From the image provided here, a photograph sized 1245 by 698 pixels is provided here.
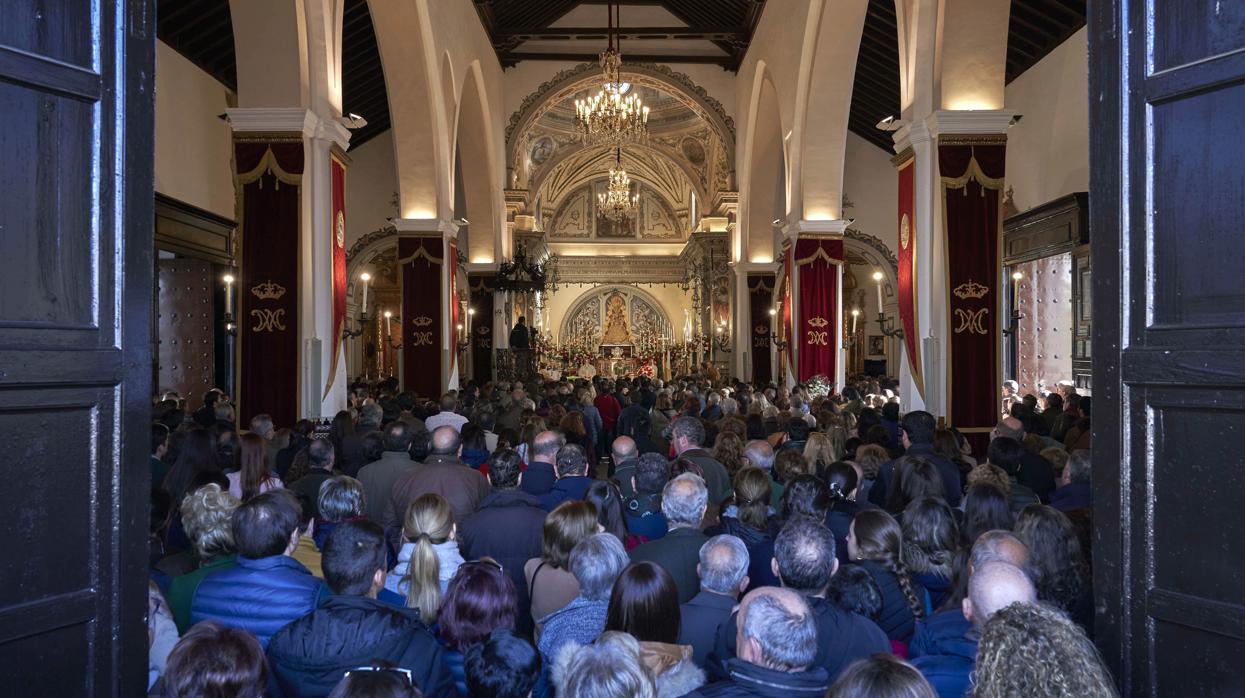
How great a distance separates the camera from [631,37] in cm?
2066

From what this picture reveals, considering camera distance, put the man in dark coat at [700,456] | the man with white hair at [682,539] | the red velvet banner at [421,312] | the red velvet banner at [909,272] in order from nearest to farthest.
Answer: the man with white hair at [682,539] < the man in dark coat at [700,456] < the red velvet banner at [909,272] < the red velvet banner at [421,312]

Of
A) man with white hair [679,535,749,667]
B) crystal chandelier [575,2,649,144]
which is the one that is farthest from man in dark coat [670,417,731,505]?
crystal chandelier [575,2,649,144]

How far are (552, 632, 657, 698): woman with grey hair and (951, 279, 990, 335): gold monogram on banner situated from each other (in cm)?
717

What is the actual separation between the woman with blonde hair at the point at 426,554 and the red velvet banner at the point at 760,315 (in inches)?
689

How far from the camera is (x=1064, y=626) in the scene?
2023 mm

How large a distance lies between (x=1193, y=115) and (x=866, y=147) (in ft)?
67.4

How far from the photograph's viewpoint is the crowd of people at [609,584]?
87.0 inches

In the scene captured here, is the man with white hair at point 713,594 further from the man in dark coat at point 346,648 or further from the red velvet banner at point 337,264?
the red velvet banner at point 337,264

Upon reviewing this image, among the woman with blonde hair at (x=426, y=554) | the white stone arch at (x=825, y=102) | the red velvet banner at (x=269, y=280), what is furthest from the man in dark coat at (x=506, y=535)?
the white stone arch at (x=825, y=102)

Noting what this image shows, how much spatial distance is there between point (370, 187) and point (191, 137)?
25.6 feet

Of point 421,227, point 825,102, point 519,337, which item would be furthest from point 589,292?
point 825,102

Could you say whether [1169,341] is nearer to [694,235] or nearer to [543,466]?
[543,466]

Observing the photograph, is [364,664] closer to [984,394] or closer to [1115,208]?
[1115,208]

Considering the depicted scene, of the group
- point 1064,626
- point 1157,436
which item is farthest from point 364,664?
point 1157,436
